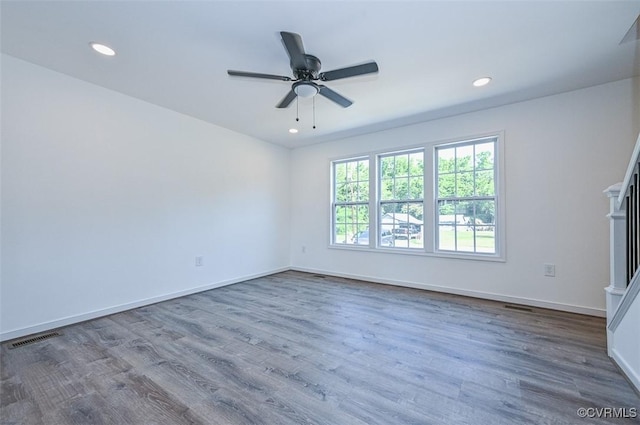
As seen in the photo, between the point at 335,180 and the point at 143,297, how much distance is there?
3.64 metres

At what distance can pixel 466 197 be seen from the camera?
3924 millimetres

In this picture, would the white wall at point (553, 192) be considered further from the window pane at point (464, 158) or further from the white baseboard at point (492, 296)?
the window pane at point (464, 158)

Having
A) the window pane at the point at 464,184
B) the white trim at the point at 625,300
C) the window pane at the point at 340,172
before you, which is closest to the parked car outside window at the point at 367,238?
the window pane at the point at 340,172

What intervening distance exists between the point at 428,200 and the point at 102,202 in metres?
4.35

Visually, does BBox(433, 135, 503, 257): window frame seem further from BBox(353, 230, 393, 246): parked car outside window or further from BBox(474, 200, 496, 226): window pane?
BBox(353, 230, 393, 246): parked car outside window

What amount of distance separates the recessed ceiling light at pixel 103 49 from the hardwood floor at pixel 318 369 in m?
2.64

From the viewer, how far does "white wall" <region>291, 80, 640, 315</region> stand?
119 inches

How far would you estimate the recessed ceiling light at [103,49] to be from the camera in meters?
2.33

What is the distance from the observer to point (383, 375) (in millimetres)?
1943

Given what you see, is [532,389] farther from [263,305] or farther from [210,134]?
[210,134]

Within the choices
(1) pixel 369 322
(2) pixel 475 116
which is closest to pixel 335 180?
(2) pixel 475 116

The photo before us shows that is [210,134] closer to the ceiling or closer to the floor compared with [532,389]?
closer to the ceiling

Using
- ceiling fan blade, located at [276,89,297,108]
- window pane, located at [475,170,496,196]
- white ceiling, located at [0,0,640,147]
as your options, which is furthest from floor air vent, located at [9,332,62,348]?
window pane, located at [475,170,496,196]

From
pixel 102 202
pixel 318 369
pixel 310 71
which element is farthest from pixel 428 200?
pixel 102 202
